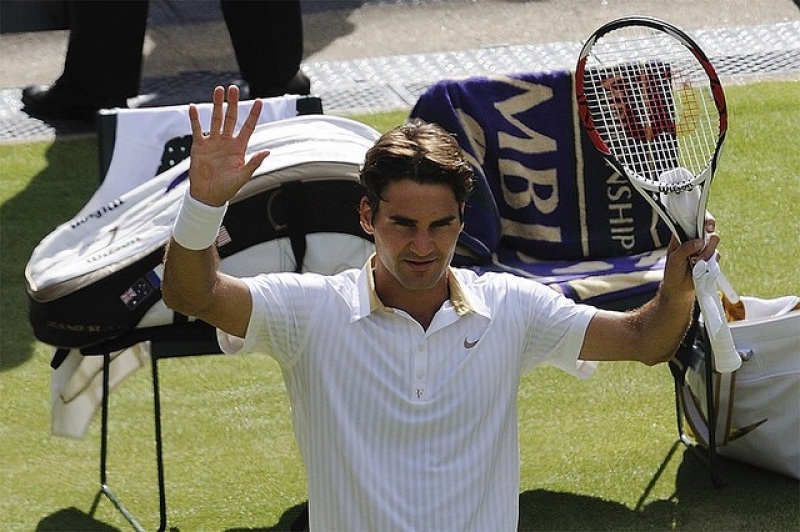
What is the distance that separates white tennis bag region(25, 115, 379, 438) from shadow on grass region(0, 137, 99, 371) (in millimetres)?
996

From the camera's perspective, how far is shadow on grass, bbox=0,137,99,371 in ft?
18.2

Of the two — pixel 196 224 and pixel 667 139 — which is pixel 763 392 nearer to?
pixel 667 139

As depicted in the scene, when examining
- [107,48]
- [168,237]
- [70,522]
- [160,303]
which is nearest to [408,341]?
[160,303]

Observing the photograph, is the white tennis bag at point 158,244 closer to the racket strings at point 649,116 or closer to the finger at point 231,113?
the racket strings at point 649,116

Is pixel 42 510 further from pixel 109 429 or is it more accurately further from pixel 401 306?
pixel 401 306

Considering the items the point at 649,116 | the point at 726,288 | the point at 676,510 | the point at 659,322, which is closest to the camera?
the point at 659,322

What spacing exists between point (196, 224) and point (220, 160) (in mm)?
121

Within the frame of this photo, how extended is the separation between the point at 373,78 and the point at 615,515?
3.49 meters

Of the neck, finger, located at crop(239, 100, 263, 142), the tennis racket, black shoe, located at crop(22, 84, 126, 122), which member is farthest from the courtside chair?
black shoe, located at crop(22, 84, 126, 122)

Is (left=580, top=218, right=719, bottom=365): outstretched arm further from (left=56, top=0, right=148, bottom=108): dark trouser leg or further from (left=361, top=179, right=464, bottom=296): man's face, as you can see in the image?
(left=56, top=0, right=148, bottom=108): dark trouser leg

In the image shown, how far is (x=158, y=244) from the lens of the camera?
13.9 feet

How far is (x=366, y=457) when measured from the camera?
2.90m

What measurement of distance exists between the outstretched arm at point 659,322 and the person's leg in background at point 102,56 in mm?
4150

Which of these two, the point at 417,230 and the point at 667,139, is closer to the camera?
the point at 417,230
